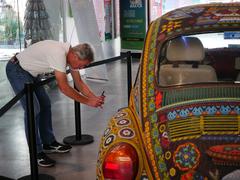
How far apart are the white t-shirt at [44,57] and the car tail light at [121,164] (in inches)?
72.3

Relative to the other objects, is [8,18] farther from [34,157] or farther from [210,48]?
[210,48]

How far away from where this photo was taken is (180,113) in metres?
2.75

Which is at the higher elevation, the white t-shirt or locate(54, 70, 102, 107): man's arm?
the white t-shirt

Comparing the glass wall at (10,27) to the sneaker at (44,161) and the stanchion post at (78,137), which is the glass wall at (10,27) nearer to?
the stanchion post at (78,137)

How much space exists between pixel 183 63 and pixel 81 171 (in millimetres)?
2094

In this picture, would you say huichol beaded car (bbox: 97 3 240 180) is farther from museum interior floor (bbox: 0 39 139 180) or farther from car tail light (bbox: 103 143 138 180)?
museum interior floor (bbox: 0 39 139 180)

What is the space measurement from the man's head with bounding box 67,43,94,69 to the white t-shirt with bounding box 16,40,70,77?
3.2 inches

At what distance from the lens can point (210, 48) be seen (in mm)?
4148

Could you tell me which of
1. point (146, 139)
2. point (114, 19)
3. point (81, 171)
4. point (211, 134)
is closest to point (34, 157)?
point (81, 171)

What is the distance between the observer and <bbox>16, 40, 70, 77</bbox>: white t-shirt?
14.5ft

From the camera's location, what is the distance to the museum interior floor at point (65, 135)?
4.98 metres

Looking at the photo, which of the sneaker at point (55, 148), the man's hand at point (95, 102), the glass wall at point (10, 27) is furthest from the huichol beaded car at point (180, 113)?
the glass wall at point (10, 27)

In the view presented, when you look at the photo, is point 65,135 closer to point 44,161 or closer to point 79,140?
point 79,140

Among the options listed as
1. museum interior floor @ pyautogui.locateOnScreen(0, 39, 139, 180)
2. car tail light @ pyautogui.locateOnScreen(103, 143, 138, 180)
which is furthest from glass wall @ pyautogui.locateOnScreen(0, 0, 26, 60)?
car tail light @ pyautogui.locateOnScreen(103, 143, 138, 180)
